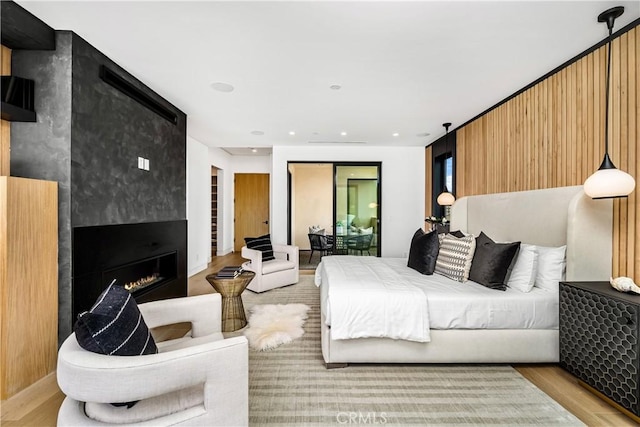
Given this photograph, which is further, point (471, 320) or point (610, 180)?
point (471, 320)

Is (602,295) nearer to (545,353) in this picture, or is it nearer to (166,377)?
(545,353)

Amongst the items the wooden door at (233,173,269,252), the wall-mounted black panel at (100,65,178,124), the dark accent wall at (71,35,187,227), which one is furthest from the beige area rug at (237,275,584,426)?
the wooden door at (233,173,269,252)

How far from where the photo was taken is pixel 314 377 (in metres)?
2.11

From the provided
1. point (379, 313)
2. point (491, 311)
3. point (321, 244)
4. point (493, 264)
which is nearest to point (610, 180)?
point (493, 264)

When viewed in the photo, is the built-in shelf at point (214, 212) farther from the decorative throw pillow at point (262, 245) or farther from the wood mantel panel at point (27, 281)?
the wood mantel panel at point (27, 281)

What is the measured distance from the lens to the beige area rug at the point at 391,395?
169 centimetres

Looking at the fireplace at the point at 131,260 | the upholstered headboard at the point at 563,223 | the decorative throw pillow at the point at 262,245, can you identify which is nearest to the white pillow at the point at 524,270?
the upholstered headboard at the point at 563,223

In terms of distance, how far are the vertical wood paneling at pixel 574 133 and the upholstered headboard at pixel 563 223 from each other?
0.08 metres

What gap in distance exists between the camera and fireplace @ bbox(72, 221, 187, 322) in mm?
2240

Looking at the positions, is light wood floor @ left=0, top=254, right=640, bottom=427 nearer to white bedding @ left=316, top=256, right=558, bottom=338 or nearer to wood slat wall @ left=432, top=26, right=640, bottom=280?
white bedding @ left=316, top=256, right=558, bottom=338

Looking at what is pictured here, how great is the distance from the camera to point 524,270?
2.41 meters

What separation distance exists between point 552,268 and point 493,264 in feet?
1.42

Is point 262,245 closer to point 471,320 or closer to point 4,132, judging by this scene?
point 4,132

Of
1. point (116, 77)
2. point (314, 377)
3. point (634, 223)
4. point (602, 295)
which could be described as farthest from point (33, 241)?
point (634, 223)
